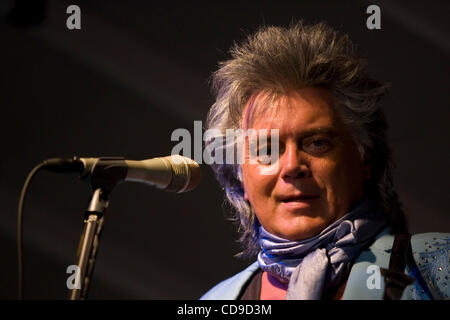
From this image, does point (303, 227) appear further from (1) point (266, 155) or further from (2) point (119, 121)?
(2) point (119, 121)

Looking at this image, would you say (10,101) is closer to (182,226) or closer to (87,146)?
(87,146)

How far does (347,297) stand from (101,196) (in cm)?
70

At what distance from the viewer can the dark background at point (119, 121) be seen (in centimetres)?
241

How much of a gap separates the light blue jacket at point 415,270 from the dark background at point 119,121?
785 millimetres

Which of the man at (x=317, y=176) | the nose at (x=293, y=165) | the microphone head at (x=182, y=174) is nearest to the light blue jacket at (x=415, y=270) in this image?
the man at (x=317, y=176)

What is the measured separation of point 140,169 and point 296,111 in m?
0.57

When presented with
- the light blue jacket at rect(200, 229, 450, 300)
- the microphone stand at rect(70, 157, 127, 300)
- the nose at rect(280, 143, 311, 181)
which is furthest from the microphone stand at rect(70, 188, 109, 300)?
the light blue jacket at rect(200, 229, 450, 300)

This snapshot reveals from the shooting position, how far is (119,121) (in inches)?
97.7

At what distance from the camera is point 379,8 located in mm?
2229
